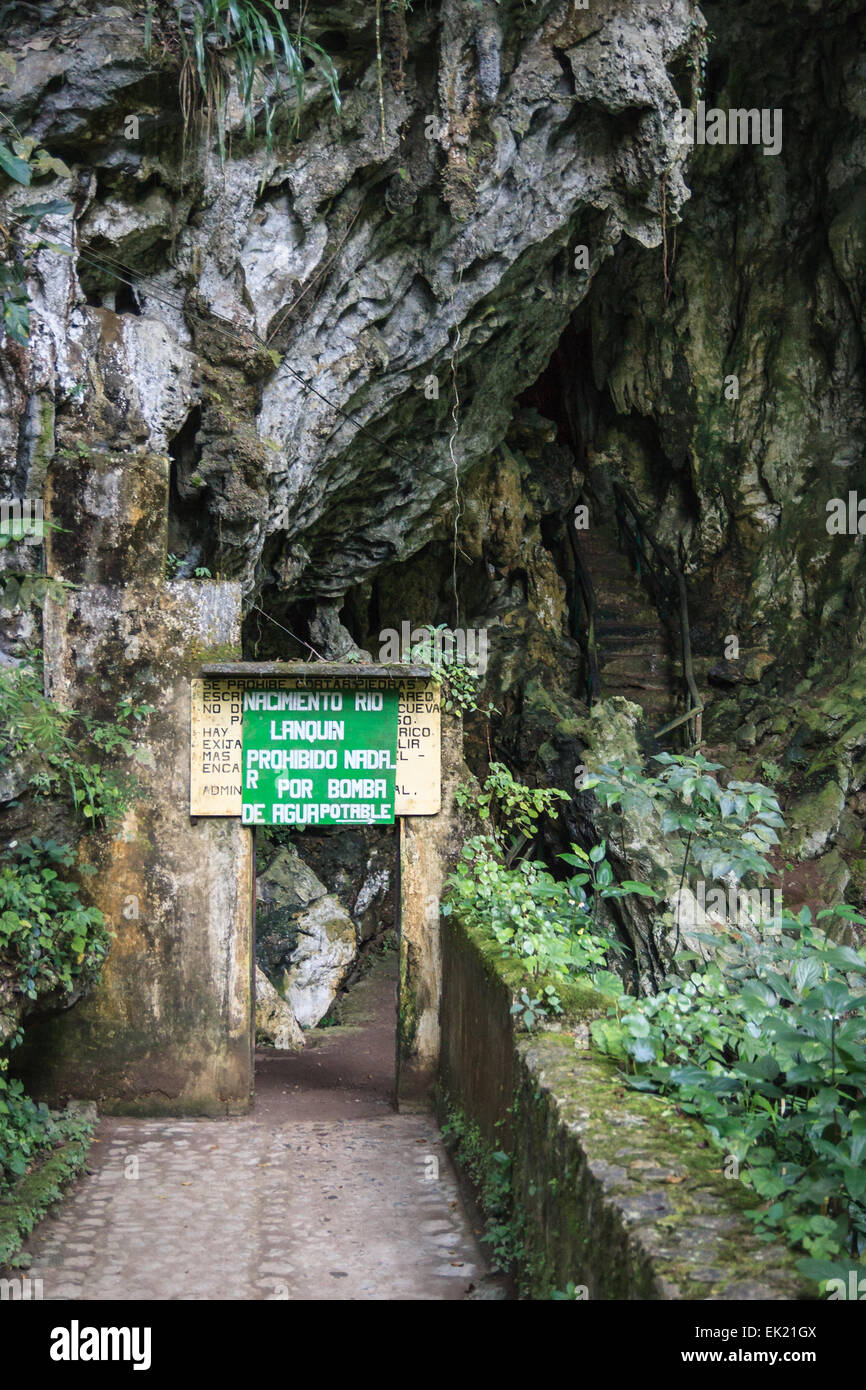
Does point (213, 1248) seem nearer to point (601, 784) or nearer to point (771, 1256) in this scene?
point (601, 784)

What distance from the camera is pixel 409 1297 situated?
424 centimetres

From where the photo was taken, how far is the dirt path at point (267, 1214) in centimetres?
437

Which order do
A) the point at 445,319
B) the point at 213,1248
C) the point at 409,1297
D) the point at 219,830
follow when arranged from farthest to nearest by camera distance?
the point at 445,319
the point at 219,830
the point at 213,1248
the point at 409,1297

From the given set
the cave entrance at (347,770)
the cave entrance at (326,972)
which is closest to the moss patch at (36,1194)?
the cave entrance at (347,770)

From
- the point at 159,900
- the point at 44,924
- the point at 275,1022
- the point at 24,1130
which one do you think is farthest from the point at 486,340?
the point at 24,1130

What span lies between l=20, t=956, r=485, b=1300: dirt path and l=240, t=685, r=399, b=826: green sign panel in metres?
1.92

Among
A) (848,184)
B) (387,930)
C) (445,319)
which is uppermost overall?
(848,184)

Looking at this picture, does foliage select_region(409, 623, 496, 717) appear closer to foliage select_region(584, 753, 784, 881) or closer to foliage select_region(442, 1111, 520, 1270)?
foliage select_region(584, 753, 784, 881)

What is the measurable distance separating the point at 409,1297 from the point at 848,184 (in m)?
14.9

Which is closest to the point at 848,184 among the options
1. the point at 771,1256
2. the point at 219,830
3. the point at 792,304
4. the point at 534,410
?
the point at 792,304

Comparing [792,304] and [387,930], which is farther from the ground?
[792,304]

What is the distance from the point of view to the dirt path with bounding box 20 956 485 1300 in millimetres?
4367

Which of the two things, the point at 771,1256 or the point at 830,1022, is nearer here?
the point at 771,1256
